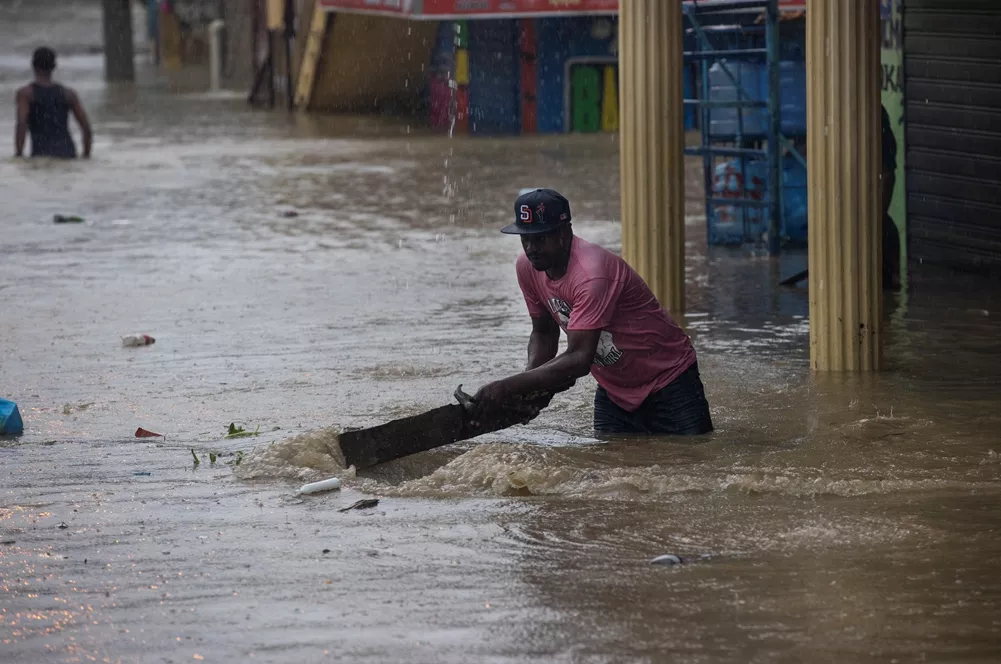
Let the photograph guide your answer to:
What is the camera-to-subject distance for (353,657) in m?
4.76

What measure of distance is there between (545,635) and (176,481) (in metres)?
2.51

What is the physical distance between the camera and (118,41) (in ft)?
123

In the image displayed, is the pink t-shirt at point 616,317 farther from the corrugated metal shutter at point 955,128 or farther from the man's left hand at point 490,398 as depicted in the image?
the corrugated metal shutter at point 955,128

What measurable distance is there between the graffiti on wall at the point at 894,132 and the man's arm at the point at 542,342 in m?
5.75

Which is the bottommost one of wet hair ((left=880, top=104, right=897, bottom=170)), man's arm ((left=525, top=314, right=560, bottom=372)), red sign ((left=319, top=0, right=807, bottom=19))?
man's arm ((left=525, top=314, right=560, bottom=372))

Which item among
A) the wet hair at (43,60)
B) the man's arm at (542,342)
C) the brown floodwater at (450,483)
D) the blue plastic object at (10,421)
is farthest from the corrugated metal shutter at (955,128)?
the wet hair at (43,60)

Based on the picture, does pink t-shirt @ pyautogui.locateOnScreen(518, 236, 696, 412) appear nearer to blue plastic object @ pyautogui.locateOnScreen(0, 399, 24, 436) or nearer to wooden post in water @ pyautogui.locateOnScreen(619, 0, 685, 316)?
blue plastic object @ pyautogui.locateOnScreen(0, 399, 24, 436)

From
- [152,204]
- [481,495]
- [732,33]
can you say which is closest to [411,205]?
[152,204]

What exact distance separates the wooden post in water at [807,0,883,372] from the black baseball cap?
276 centimetres

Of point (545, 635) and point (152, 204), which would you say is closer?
point (545, 635)

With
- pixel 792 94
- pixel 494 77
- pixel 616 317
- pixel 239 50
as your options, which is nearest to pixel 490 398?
pixel 616 317

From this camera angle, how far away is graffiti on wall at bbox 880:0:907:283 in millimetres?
12570

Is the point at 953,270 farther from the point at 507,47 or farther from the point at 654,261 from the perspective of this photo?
the point at 507,47

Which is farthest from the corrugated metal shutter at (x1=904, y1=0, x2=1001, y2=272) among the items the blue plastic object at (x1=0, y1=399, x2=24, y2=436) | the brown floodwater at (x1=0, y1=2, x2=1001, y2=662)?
the blue plastic object at (x1=0, y1=399, x2=24, y2=436)
